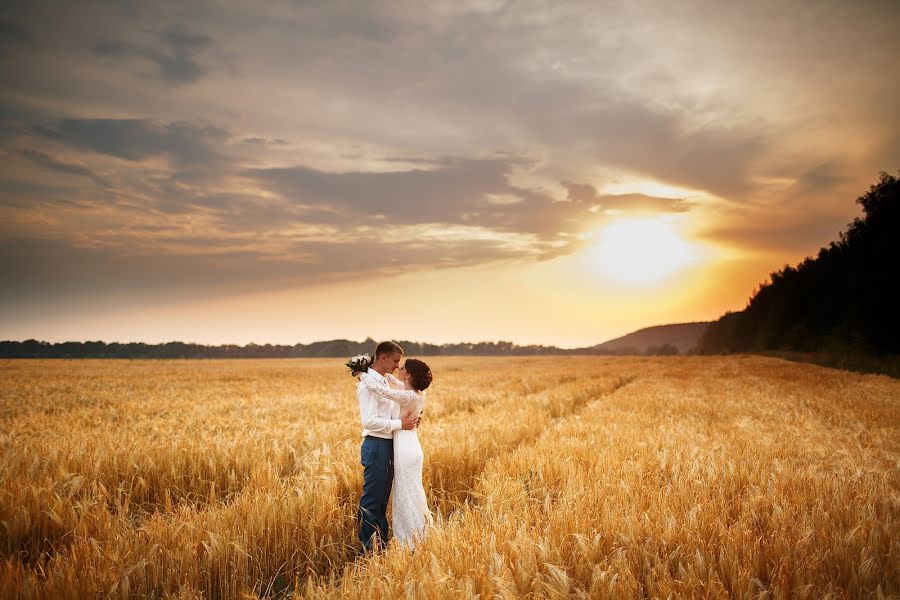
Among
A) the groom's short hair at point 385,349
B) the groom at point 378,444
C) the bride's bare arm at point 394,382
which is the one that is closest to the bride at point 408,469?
the groom at point 378,444

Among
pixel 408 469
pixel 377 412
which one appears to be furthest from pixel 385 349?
pixel 408 469

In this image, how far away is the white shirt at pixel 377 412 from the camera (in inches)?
196

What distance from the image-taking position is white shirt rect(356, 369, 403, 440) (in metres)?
4.97

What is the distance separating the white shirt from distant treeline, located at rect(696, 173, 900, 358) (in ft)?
149

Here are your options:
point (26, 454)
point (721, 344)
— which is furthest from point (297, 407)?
point (721, 344)

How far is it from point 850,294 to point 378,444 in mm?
61317

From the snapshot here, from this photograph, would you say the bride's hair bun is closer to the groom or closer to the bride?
the bride

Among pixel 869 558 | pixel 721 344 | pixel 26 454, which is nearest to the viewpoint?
pixel 869 558

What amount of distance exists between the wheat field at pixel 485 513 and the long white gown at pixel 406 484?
11.4 inches

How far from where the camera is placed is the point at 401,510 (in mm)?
4969

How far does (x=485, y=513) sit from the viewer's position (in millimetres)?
4504

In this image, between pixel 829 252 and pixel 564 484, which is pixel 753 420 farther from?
pixel 829 252

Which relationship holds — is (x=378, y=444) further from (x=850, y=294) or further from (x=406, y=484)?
(x=850, y=294)

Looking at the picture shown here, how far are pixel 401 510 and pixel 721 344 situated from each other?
14749 cm
